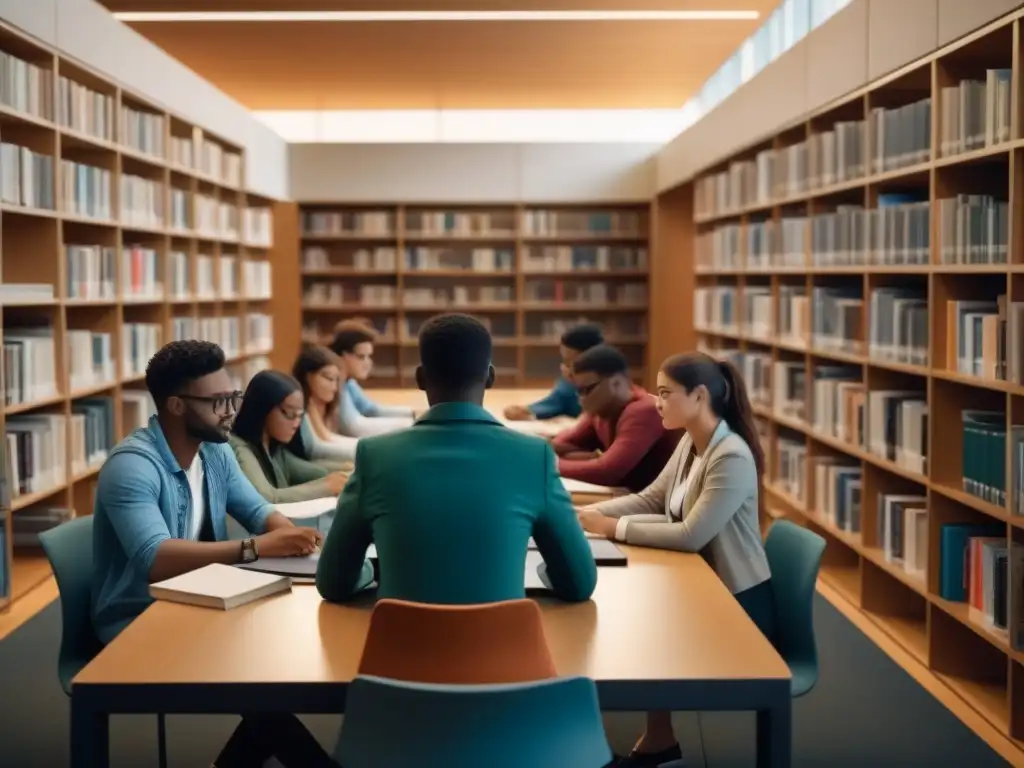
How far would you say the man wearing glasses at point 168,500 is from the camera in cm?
279

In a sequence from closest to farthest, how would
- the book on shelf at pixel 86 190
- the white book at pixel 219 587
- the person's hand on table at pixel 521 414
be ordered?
1. the white book at pixel 219 587
2. the book on shelf at pixel 86 190
3. the person's hand on table at pixel 521 414

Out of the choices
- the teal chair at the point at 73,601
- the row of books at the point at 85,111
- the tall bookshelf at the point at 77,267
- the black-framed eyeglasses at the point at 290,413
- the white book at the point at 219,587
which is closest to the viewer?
the white book at the point at 219,587

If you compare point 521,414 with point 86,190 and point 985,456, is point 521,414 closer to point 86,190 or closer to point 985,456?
point 86,190

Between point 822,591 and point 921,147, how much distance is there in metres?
2.11

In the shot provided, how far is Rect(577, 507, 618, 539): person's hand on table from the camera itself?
323 cm

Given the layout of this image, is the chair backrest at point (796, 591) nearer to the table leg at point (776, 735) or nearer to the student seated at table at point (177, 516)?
the table leg at point (776, 735)

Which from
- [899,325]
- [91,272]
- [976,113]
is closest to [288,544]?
[976,113]

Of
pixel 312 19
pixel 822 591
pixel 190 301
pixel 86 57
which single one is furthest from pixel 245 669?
pixel 312 19

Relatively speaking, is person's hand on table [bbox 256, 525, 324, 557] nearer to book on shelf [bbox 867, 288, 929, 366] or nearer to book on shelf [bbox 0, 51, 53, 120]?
book on shelf [bbox 867, 288, 929, 366]

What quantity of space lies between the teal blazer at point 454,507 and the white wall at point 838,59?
223 cm

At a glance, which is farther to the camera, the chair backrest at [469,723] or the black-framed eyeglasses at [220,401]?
the black-framed eyeglasses at [220,401]

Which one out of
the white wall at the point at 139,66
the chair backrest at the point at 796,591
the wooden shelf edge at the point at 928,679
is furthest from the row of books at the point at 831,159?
the white wall at the point at 139,66

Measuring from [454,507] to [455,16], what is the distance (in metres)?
6.31

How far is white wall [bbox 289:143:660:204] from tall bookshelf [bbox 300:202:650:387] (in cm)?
21
